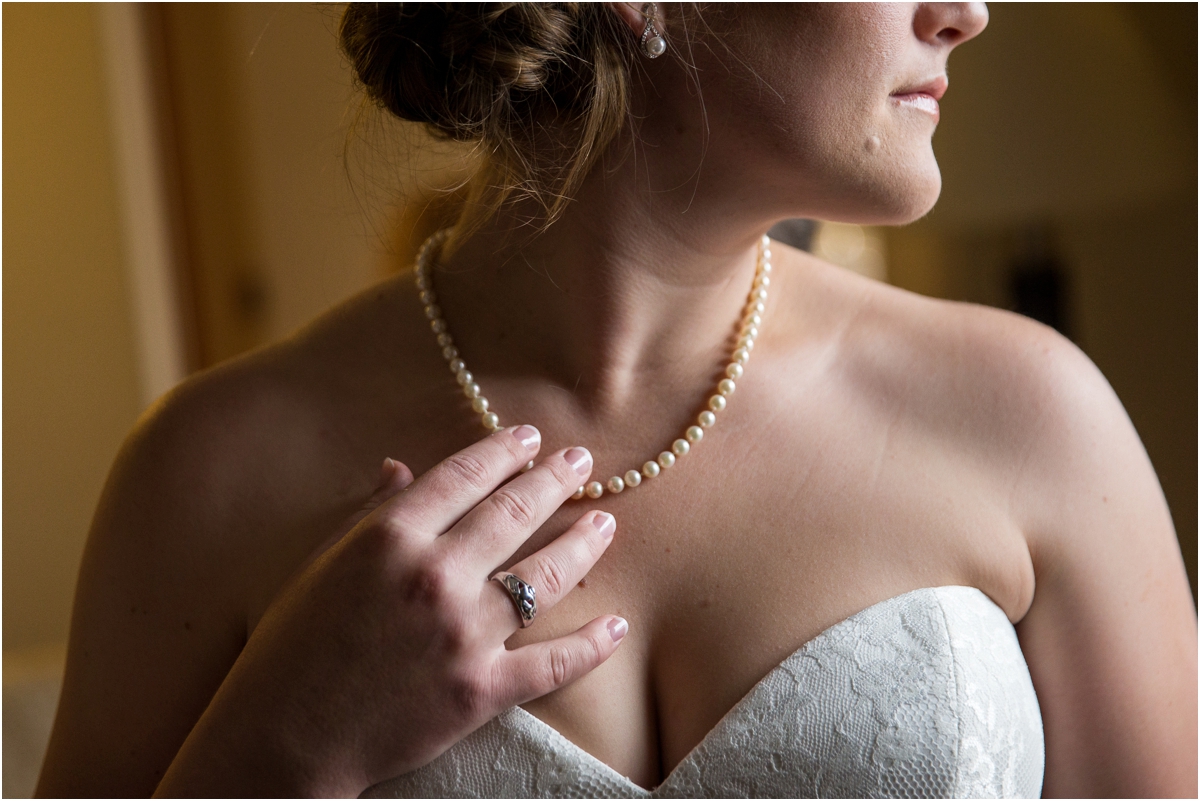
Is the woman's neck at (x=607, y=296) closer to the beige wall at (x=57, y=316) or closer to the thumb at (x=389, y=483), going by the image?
the thumb at (x=389, y=483)

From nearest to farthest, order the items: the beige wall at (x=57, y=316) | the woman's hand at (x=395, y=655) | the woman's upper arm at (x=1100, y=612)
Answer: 1. the woman's hand at (x=395, y=655)
2. the woman's upper arm at (x=1100, y=612)
3. the beige wall at (x=57, y=316)

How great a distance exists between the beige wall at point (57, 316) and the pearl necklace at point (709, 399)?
8.14ft

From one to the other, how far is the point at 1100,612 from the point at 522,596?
1.72ft

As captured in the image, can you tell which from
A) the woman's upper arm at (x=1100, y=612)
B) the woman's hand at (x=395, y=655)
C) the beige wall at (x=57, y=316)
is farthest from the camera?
the beige wall at (x=57, y=316)

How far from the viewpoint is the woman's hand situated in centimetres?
73

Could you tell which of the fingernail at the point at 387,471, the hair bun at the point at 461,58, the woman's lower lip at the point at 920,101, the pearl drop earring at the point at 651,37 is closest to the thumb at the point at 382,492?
the fingernail at the point at 387,471

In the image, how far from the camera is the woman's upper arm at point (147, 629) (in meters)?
0.90

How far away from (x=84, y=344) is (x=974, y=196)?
8.78 ft

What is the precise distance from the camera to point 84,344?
309 cm

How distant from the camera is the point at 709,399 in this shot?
36.6 inches

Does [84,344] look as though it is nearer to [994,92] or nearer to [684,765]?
[994,92]

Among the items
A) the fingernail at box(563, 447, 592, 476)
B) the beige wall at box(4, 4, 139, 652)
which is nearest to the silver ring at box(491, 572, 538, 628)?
the fingernail at box(563, 447, 592, 476)

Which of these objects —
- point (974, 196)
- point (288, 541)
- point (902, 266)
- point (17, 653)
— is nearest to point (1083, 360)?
point (288, 541)

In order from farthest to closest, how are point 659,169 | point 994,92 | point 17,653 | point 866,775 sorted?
point 17,653 → point 994,92 → point 659,169 → point 866,775
